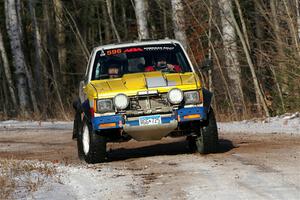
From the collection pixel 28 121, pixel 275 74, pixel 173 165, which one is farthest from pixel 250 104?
pixel 173 165

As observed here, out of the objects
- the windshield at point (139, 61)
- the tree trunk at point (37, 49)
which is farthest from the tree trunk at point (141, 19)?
the tree trunk at point (37, 49)

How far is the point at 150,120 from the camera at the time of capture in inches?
456

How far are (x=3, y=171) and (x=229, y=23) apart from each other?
1226 centimetres

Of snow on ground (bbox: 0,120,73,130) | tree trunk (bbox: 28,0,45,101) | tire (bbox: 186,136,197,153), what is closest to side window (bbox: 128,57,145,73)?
tire (bbox: 186,136,197,153)

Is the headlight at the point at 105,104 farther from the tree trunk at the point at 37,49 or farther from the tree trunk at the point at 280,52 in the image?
the tree trunk at the point at 37,49

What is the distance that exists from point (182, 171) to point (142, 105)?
5.54 feet

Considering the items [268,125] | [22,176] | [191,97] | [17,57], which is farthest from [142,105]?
[17,57]

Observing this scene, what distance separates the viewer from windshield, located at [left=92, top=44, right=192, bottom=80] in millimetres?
12695

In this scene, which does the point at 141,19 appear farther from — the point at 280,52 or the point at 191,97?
the point at 191,97

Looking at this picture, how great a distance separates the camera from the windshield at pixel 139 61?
1270cm

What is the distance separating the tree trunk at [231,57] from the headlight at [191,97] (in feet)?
31.2

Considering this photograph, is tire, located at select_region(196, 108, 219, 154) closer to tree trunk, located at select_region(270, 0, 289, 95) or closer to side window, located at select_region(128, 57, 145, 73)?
side window, located at select_region(128, 57, 145, 73)

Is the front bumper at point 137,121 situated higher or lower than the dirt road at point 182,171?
higher

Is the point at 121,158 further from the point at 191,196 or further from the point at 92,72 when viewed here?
the point at 191,196
